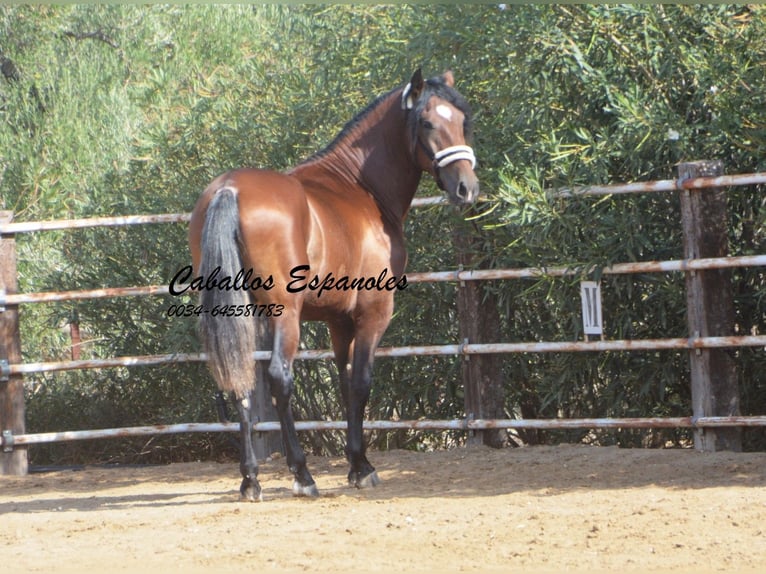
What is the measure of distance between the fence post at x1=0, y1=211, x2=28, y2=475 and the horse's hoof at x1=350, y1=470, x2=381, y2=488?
7.89ft

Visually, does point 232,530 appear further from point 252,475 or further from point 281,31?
point 281,31

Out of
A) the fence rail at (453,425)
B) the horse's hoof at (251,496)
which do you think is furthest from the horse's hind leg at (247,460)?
the fence rail at (453,425)

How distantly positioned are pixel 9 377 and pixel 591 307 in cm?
354

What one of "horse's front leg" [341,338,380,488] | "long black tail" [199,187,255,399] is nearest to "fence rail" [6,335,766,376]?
"horse's front leg" [341,338,380,488]

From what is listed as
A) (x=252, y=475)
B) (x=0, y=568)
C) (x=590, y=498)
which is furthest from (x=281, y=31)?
(x=0, y=568)

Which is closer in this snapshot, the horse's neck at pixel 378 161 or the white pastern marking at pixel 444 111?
the white pastern marking at pixel 444 111

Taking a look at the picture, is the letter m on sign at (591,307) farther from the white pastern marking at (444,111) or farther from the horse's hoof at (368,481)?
the horse's hoof at (368,481)

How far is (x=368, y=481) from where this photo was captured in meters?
5.20

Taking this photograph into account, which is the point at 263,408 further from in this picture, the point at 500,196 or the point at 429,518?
the point at 429,518

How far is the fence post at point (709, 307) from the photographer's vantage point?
5.35 metres

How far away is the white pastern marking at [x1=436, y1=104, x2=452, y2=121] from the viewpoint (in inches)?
202

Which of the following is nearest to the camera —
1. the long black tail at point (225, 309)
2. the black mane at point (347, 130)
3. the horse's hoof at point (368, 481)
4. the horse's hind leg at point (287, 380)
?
the long black tail at point (225, 309)

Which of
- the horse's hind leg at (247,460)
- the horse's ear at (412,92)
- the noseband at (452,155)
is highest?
the horse's ear at (412,92)

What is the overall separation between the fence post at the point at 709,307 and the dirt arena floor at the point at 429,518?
0.29 m
